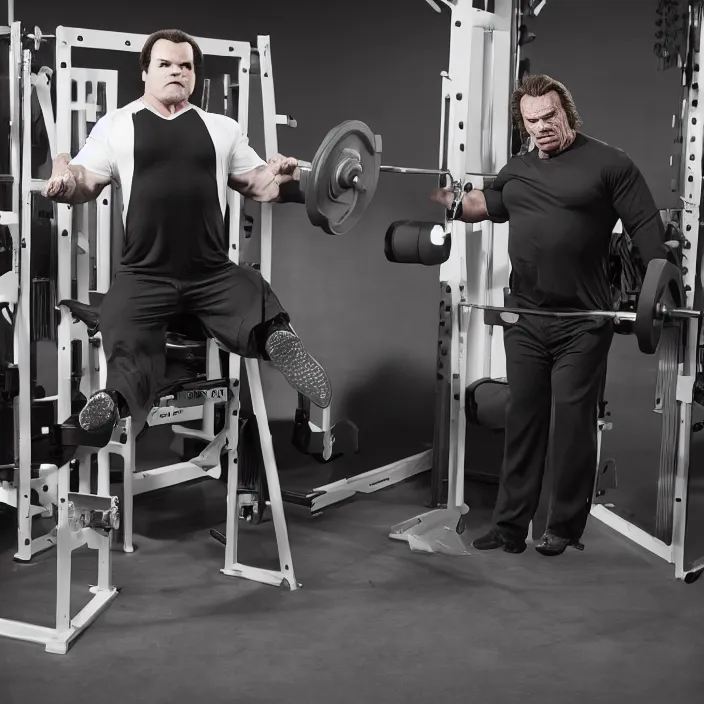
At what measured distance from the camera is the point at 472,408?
14.9 ft

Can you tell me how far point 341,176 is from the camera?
11.0 ft

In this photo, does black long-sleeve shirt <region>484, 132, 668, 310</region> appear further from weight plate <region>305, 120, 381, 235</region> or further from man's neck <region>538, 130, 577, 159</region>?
weight plate <region>305, 120, 381, 235</region>

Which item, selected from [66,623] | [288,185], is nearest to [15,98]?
[288,185]

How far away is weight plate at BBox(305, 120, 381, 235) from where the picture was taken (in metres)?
3.27

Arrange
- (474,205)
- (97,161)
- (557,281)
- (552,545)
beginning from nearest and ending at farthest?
(97,161) → (557,281) → (552,545) → (474,205)

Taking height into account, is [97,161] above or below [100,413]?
above

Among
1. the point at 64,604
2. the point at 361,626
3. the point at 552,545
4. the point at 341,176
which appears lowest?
the point at 361,626

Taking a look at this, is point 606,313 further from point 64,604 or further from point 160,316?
point 64,604

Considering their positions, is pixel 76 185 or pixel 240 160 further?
pixel 240 160

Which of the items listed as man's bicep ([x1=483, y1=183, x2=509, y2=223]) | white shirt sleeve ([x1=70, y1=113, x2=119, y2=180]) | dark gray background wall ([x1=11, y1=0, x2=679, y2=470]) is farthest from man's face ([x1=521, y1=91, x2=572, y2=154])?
dark gray background wall ([x1=11, y1=0, x2=679, y2=470])

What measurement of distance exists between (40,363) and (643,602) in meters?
3.90

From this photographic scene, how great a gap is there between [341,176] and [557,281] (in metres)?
0.91

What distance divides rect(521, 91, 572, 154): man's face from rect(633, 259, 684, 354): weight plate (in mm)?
567

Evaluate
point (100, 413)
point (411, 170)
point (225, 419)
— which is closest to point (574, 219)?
point (411, 170)
